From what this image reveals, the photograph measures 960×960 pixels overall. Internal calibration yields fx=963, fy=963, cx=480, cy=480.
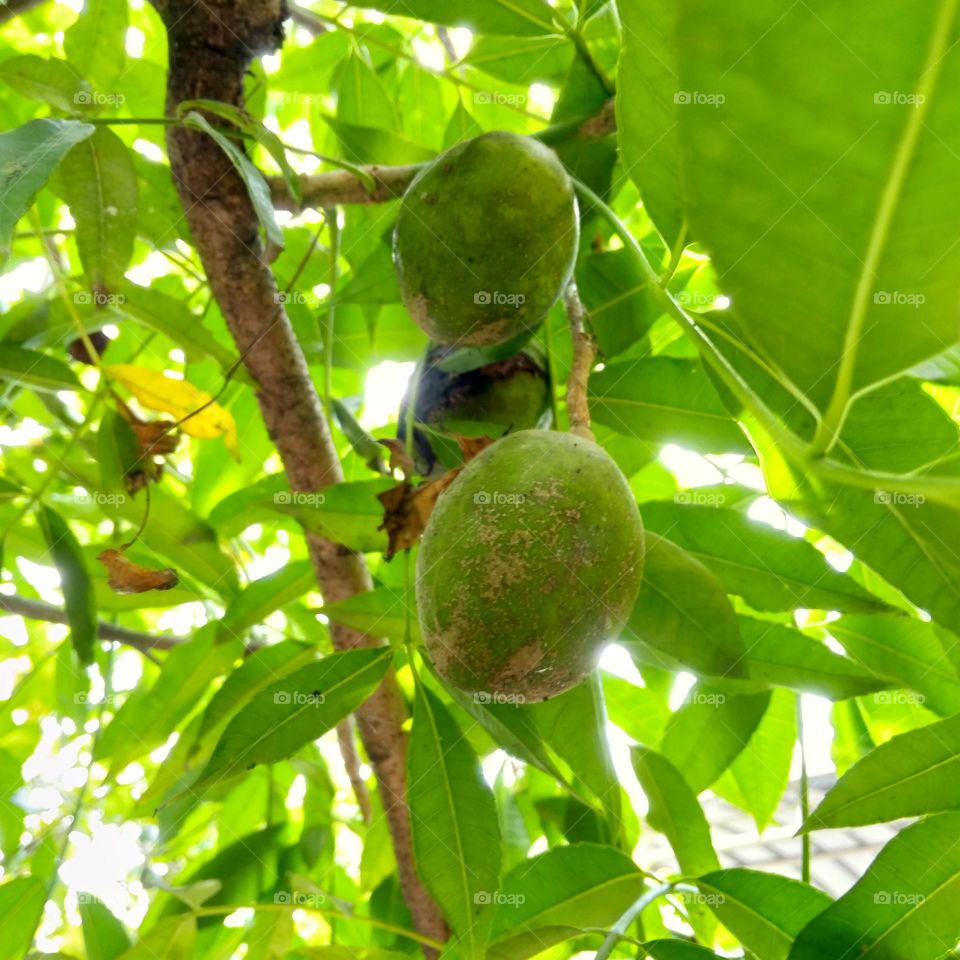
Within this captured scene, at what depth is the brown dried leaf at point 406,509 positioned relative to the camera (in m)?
1.06

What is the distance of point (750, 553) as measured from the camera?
1.17 metres

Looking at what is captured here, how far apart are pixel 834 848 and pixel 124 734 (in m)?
4.81

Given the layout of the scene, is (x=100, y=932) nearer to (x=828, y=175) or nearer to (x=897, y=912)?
(x=897, y=912)

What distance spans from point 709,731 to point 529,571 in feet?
1.93

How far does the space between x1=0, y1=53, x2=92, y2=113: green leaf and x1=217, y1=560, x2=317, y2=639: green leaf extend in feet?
2.07

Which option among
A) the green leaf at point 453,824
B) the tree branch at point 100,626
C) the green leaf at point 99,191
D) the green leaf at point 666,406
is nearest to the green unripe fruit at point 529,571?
the green leaf at point 453,824

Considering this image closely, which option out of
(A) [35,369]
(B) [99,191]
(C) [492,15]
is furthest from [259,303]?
(C) [492,15]

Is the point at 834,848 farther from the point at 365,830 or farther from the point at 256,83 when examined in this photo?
the point at 256,83

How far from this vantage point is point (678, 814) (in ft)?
4.07

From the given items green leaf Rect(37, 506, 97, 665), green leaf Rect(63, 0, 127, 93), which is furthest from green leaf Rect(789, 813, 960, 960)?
green leaf Rect(63, 0, 127, 93)

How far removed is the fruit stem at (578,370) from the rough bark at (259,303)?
38 cm

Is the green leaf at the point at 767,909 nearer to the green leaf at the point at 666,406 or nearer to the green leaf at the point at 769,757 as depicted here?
the green leaf at the point at 769,757

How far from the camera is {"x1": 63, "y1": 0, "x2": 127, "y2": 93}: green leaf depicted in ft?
4.21

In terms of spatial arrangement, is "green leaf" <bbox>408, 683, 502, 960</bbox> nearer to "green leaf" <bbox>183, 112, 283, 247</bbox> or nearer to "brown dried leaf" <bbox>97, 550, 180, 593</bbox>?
"brown dried leaf" <bbox>97, 550, 180, 593</bbox>
